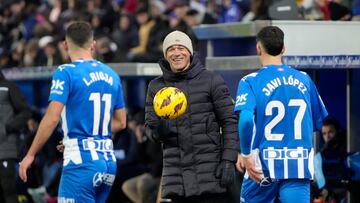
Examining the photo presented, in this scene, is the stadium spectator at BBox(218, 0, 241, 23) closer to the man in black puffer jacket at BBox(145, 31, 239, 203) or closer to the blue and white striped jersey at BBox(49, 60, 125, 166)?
the blue and white striped jersey at BBox(49, 60, 125, 166)

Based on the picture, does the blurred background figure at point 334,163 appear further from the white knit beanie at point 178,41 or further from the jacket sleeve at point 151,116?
the white knit beanie at point 178,41

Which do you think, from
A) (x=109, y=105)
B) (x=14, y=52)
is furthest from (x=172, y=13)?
(x=109, y=105)

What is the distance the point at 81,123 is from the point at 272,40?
177 centimetres

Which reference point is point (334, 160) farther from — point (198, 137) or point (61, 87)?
point (61, 87)

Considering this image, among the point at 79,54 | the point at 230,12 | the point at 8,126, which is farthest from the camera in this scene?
the point at 230,12

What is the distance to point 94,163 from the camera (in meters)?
8.12

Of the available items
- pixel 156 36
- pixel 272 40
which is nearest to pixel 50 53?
pixel 156 36

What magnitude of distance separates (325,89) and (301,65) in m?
1.96

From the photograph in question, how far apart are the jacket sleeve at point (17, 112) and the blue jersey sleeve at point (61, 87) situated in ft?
7.92

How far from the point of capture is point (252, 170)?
7449 millimetres

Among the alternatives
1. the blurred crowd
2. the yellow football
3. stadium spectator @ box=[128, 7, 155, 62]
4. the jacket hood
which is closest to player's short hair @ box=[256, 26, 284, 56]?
the jacket hood

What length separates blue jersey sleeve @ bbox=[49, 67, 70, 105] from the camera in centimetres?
799

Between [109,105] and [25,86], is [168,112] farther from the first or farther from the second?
[25,86]

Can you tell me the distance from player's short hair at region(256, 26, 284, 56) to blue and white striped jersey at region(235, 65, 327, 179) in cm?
13
